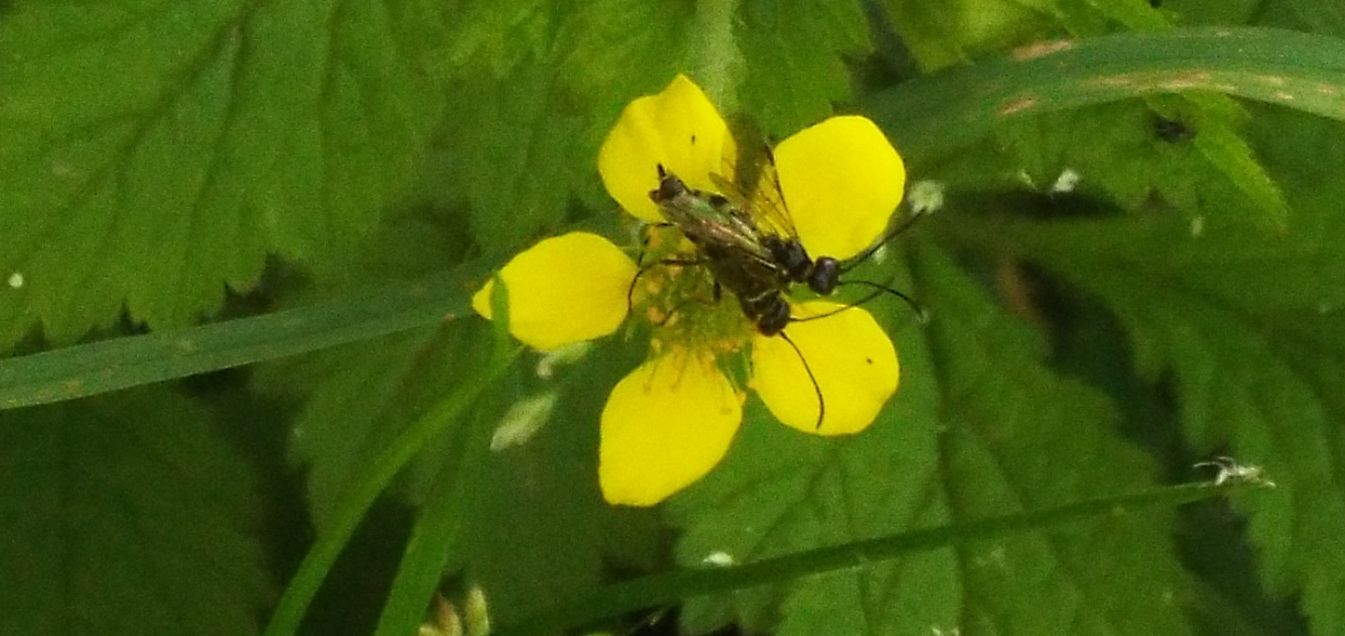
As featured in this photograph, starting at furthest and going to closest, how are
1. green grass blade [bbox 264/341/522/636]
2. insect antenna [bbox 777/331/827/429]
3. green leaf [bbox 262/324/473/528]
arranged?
1. green leaf [bbox 262/324/473/528]
2. insect antenna [bbox 777/331/827/429]
3. green grass blade [bbox 264/341/522/636]

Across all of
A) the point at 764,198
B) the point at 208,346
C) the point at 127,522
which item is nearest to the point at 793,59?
the point at 764,198

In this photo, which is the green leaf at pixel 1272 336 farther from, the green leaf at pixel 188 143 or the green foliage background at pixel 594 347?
the green leaf at pixel 188 143

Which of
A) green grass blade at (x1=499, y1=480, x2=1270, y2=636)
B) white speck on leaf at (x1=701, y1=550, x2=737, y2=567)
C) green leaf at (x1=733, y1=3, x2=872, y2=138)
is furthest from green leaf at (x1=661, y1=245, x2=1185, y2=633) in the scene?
green leaf at (x1=733, y1=3, x2=872, y2=138)

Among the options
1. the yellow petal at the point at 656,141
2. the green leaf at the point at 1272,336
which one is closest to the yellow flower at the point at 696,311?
the yellow petal at the point at 656,141

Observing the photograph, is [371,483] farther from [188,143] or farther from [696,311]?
[188,143]

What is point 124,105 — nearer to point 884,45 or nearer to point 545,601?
point 545,601

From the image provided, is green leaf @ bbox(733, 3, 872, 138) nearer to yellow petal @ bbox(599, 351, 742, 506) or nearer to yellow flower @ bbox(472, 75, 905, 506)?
yellow flower @ bbox(472, 75, 905, 506)

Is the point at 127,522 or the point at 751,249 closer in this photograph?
the point at 751,249
